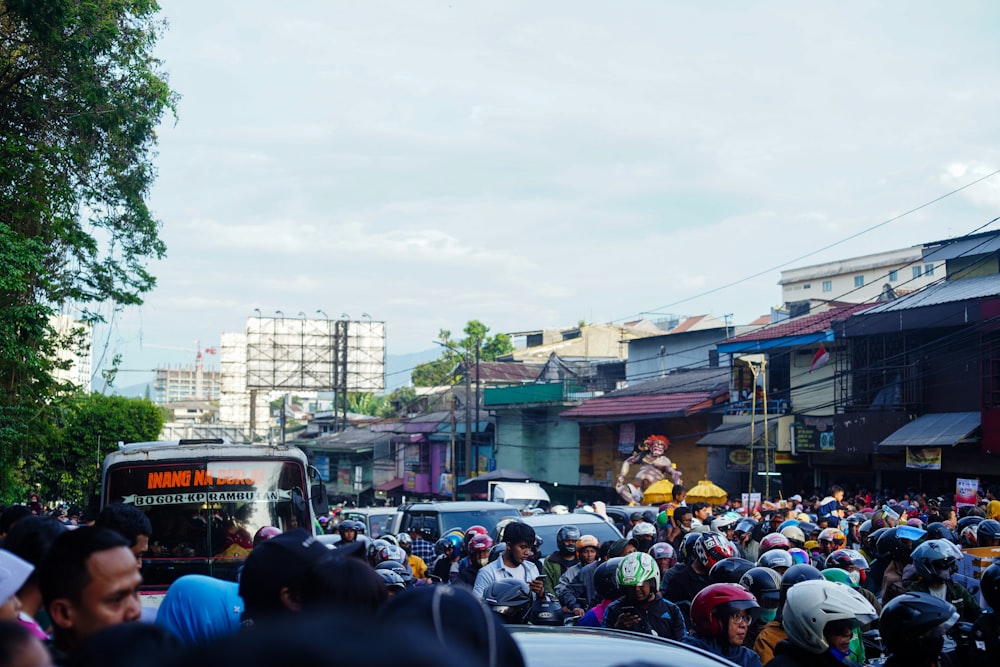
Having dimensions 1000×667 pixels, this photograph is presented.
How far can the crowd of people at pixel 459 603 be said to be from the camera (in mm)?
1663

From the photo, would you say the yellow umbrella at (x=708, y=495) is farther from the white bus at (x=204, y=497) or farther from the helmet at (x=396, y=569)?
the helmet at (x=396, y=569)

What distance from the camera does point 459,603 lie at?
7.06 feet

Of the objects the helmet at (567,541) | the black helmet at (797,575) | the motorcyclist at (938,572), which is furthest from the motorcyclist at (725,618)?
the helmet at (567,541)

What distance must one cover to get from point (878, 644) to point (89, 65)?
1718 cm

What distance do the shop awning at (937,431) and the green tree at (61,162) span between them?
18.8m

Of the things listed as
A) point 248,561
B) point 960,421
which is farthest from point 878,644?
point 960,421

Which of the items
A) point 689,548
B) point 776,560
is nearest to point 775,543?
point 689,548

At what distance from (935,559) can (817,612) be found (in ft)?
8.49

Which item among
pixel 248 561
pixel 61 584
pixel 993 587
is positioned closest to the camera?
pixel 61 584

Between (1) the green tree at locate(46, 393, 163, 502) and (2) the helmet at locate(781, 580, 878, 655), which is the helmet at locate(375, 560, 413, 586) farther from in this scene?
(1) the green tree at locate(46, 393, 163, 502)

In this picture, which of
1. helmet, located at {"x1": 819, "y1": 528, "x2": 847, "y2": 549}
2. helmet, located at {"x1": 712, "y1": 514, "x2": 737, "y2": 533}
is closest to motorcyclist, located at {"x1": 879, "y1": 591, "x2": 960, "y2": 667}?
helmet, located at {"x1": 819, "y1": 528, "x2": 847, "y2": 549}

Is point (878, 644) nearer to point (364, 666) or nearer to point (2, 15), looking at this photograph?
point (364, 666)

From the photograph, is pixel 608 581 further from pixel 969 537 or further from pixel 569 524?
pixel 569 524

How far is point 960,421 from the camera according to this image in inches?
997
